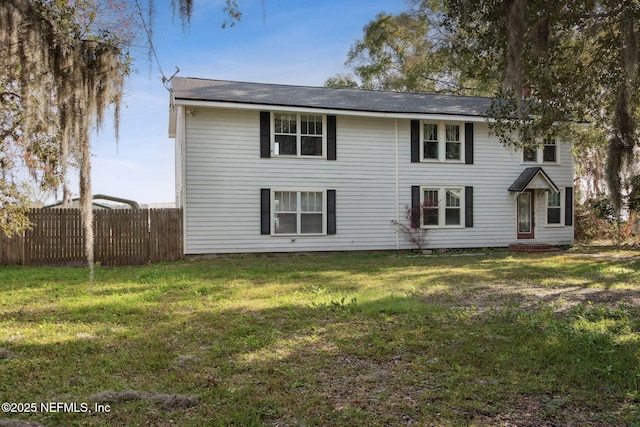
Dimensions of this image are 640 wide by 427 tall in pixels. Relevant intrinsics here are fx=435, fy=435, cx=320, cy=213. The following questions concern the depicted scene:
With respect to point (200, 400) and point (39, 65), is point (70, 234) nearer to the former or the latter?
point (39, 65)

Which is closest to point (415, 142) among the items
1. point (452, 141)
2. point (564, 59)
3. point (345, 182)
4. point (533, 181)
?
point (452, 141)

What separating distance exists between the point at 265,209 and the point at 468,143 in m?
7.26

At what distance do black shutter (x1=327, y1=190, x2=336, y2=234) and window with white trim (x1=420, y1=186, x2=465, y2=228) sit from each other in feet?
9.88

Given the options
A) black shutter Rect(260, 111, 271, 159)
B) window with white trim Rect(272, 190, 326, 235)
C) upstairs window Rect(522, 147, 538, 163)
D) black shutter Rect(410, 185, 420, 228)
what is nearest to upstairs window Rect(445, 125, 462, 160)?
black shutter Rect(410, 185, 420, 228)

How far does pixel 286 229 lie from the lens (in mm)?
13438

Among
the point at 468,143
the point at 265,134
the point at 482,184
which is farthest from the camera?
the point at 482,184

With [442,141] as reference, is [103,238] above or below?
below

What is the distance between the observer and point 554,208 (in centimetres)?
1586

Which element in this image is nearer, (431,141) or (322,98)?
(322,98)

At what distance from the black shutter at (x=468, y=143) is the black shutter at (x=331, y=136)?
4.61 meters

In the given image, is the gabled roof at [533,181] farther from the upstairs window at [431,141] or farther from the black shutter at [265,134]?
the black shutter at [265,134]

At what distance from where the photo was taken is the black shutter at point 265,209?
13102 mm

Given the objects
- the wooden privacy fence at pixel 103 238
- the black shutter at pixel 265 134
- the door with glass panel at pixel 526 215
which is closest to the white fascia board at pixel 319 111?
the black shutter at pixel 265 134

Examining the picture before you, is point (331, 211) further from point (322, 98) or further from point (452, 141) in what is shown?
point (452, 141)
